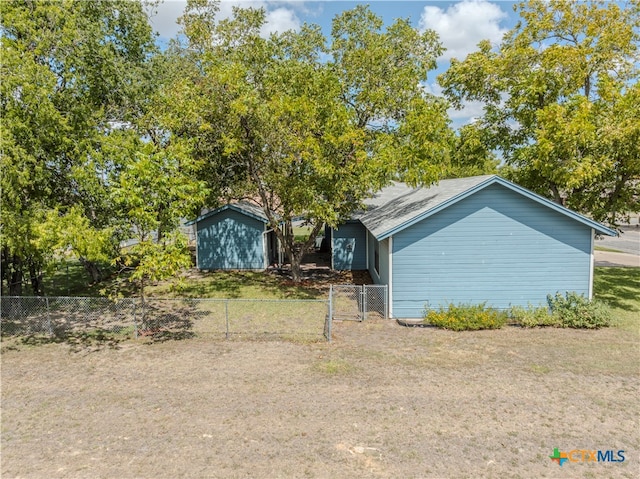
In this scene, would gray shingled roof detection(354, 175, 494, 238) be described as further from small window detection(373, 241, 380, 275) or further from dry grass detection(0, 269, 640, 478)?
dry grass detection(0, 269, 640, 478)

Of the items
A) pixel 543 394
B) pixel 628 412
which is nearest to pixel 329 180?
pixel 543 394

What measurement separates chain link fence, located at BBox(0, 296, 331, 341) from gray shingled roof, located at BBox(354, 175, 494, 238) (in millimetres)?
4153

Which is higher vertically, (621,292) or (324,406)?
(621,292)

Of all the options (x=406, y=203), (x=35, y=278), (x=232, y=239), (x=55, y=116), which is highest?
(x=55, y=116)

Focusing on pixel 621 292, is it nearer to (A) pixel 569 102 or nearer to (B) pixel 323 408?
(A) pixel 569 102

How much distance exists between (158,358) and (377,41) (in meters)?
16.2

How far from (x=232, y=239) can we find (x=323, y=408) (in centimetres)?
1697

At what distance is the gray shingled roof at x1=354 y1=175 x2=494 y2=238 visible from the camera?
14.2m

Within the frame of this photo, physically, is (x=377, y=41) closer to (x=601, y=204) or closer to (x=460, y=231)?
(x=460, y=231)

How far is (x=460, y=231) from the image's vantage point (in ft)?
46.0

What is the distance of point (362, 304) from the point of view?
14906 millimetres

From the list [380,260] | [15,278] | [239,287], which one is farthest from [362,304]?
[15,278]

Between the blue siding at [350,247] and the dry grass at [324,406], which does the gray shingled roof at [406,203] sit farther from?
the dry grass at [324,406]

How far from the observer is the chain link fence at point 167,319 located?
42.2 feet
